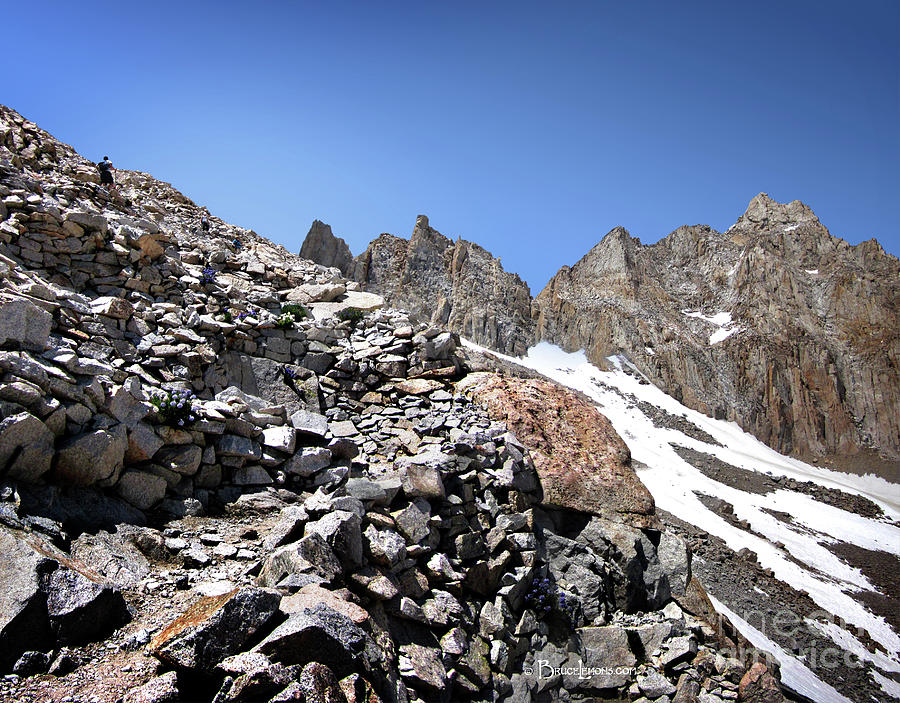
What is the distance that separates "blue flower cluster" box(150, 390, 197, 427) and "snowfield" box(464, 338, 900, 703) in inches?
826

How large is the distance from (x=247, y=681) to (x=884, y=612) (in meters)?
49.7

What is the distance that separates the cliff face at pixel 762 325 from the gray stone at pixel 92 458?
96.7m

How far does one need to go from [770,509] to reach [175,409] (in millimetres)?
60600

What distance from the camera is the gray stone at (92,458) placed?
6.45 meters

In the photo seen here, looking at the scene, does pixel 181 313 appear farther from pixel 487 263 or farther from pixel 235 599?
pixel 487 263

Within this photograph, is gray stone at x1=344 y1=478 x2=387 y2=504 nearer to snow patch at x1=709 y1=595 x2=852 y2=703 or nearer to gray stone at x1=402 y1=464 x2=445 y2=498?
gray stone at x1=402 y1=464 x2=445 y2=498

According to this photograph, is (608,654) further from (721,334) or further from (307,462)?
(721,334)

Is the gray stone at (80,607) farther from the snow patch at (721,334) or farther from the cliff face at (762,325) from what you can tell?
the snow patch at (721,334)

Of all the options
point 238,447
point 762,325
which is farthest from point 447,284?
point 238,447

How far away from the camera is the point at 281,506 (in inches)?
325

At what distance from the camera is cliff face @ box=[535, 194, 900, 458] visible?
9225 cm

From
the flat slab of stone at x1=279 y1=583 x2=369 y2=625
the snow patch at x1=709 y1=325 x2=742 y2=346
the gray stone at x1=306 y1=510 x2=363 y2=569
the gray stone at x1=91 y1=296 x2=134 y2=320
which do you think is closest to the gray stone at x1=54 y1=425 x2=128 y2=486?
the gray stone at x1=306 y1=510 x2=363 y2=569

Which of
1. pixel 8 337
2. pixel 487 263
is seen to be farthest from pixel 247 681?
pixel 487 263

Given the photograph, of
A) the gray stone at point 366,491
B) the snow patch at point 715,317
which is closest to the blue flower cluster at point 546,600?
the gray stone at point 366,491
